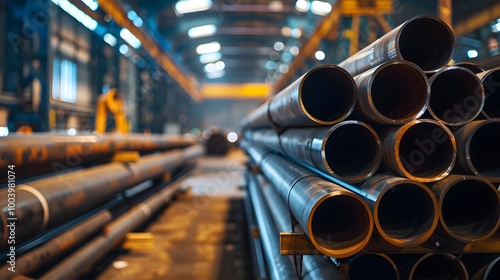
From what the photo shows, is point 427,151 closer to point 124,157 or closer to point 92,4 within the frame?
point 124,157

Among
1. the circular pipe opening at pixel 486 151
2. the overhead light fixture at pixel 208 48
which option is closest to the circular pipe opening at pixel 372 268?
the circular pipe opening at pixel 486 151

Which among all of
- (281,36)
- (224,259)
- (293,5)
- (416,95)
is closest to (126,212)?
(224,259)

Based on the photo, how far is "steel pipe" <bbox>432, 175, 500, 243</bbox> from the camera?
1195 mm

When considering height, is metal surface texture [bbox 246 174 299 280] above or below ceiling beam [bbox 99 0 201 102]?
below

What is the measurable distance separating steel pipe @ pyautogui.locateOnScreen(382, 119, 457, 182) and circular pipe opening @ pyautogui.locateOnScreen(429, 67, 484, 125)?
0.28ft

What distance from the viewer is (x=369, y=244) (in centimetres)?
126

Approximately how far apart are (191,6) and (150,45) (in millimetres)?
2455

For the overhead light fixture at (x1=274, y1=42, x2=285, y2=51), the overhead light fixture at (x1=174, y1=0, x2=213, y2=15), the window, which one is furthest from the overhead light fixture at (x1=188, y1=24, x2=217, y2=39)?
the window

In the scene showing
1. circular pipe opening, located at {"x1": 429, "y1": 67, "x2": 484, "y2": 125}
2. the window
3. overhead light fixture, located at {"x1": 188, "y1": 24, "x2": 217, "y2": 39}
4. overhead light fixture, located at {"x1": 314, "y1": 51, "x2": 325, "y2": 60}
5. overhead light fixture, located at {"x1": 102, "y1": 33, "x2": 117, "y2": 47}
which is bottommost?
circular pipe opening, located at {"x1": 429, "y1": 67, "x2": 484, "y2": 125}

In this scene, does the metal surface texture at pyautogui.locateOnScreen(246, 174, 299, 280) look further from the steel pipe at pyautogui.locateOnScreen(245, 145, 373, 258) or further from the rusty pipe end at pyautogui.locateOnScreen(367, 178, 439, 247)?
the rusty pipe end at pyautogui.locateOnScreen(367, 178, 439, 247)

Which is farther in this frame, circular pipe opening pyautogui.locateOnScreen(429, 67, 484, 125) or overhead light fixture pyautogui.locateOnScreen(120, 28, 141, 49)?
overhead light fixture pyautogui.locateOnScreen(120, 28, 141, 49)

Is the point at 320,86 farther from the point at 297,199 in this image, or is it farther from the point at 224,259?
the point at 224,259

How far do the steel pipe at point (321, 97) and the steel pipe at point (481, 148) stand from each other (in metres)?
0.40

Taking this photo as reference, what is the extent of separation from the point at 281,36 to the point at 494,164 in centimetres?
1132
